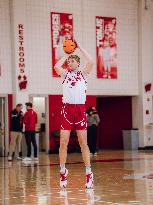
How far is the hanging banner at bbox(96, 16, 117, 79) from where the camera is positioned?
98.8 ft

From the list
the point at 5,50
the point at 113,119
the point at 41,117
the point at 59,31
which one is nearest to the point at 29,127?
the point at 5,50

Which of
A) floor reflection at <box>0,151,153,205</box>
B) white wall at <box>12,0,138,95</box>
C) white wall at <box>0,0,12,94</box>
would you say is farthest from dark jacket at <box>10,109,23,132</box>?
floor reflection at <box>0,151,153,205</box>

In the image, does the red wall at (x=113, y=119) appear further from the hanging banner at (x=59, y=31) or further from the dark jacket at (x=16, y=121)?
the dark jacket at (x=16, y=121)

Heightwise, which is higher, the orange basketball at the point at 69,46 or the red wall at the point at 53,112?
the orange basketball at the point at 69,46

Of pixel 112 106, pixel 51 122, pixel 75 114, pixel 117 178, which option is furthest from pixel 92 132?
pixel 75 114

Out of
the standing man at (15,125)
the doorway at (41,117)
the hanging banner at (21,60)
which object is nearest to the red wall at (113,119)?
the doorway at (41,117)

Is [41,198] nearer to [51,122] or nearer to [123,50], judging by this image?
[51,122]

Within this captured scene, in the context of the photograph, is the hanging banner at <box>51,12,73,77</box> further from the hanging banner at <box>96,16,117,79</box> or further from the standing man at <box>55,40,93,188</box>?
the standing man at <box>55,40,93,188</box>

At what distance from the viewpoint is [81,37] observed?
29578mm

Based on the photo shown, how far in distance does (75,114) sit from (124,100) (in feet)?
72.1

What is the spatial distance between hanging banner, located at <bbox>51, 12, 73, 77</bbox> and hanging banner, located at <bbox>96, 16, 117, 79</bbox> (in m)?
1.70

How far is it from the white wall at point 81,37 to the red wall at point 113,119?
146 centimetres

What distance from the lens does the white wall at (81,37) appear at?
2780 centimetres

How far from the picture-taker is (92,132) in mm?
24891
